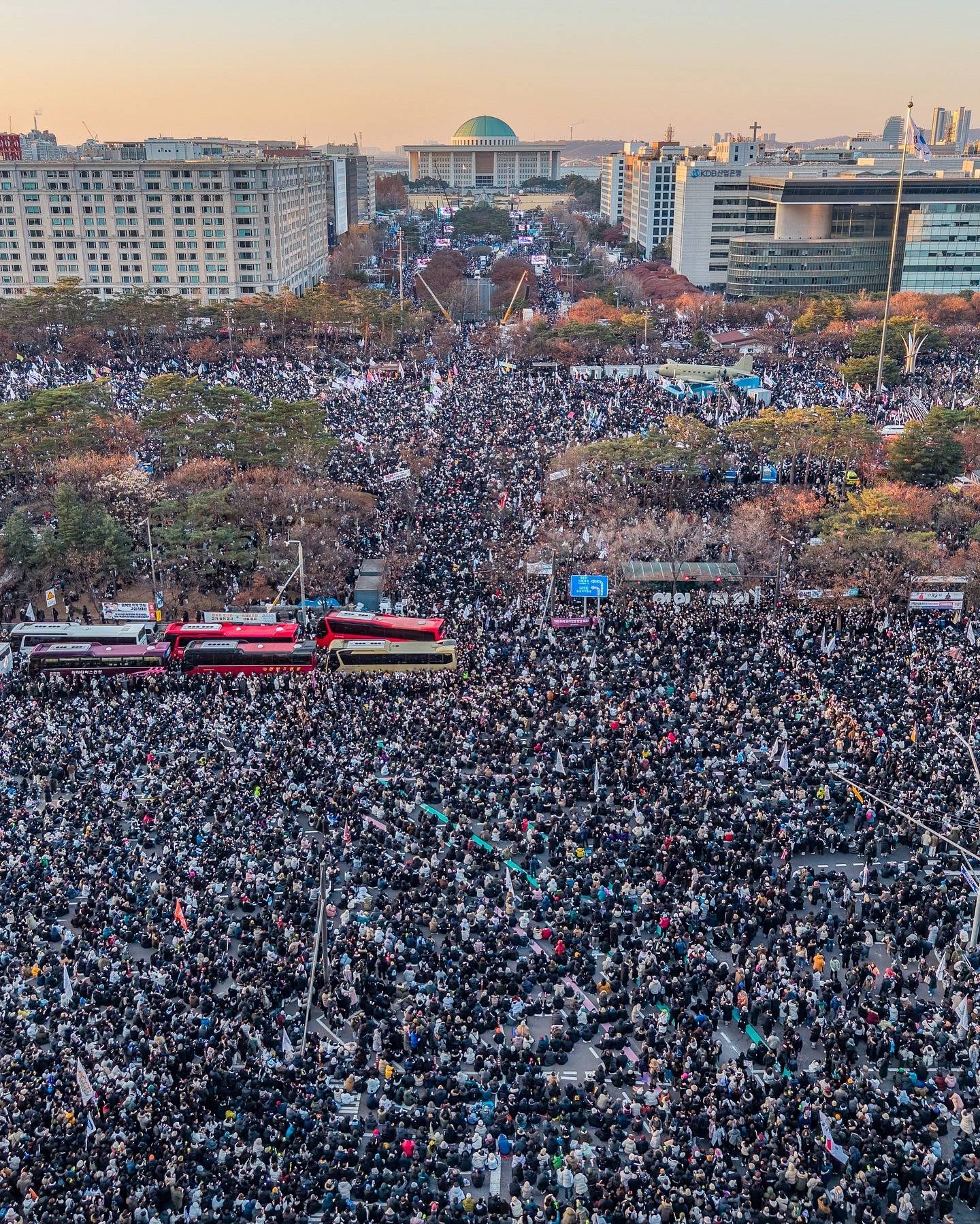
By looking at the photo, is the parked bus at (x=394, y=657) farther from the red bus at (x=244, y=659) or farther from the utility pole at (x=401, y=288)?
the utility pole at (x=401, y=288)

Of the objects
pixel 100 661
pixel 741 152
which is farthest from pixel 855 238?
pixel 100 661

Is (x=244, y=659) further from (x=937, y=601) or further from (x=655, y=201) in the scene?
(x=655, y=201)

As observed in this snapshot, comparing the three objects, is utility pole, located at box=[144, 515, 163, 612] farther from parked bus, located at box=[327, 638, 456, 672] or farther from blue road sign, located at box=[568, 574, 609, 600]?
blue road sign, located at box=[568, 574, 609, 600]

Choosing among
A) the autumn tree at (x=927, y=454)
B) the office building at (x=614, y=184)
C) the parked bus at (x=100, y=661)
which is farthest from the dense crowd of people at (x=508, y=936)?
the office building at (x=614, y=184)

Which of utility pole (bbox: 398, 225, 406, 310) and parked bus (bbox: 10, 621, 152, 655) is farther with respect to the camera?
utility pole (bbox: 398, 225, 406, 310)

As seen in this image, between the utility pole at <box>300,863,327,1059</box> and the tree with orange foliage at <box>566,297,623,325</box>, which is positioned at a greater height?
the tree with orange foliage at <box>566,297,623,325</box>

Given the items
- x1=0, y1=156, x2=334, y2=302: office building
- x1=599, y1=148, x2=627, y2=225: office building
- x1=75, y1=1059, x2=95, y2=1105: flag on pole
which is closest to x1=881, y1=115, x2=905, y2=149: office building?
x1=599, y1=148, x2=627, y2=225: office building

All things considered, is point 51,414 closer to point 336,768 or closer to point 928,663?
point 336,768
